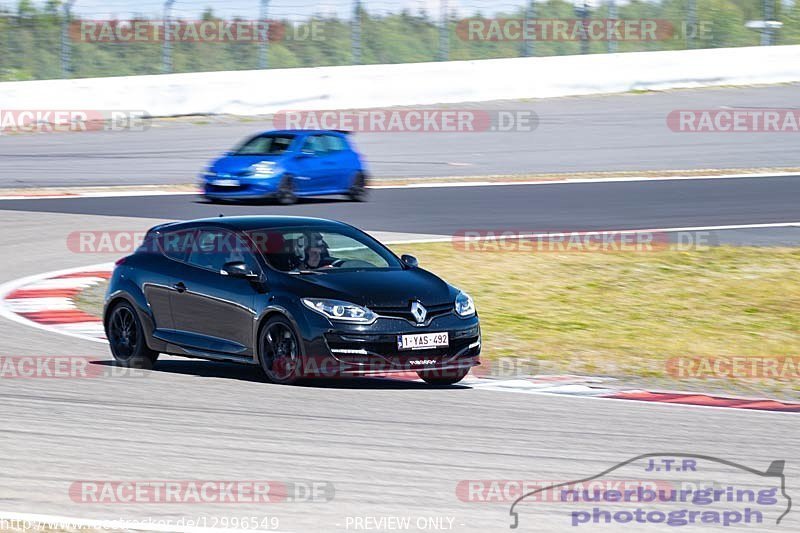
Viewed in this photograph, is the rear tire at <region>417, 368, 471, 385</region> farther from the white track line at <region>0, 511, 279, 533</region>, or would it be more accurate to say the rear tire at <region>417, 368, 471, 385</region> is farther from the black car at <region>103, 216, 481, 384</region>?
the white track line at <region>0, 511, 279, 533</region>

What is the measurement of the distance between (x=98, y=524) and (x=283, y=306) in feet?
14.0

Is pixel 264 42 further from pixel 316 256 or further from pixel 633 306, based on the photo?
pixel 316 256

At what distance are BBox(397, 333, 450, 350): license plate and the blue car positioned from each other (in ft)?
42.1

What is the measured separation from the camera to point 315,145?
24688mm

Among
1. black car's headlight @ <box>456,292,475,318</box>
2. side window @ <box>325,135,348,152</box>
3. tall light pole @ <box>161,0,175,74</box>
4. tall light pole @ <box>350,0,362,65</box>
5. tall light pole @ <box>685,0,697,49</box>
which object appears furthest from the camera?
tall light pole @ <box>685,0,697,49</box>

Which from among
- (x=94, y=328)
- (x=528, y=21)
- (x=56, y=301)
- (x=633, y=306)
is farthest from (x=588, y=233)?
(x=528, y=21)

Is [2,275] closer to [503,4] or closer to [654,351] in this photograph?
[654,351]

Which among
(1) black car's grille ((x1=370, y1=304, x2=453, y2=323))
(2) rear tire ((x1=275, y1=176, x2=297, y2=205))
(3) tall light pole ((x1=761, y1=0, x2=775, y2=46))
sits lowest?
(2) rear tire ((x1=275, y1=176, x2=297, y2=205))

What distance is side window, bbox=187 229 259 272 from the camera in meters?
11.5

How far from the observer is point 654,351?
1367 centimetres

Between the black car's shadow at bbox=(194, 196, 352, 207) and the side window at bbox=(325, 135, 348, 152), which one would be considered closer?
the black car's shadow at bbox=(194, 196, 352, 207)

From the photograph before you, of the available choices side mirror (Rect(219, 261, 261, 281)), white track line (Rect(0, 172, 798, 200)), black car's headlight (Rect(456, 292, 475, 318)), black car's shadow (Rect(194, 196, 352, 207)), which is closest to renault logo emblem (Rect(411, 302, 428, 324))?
black car's headlight (Rect(456, 292, 475, 318))

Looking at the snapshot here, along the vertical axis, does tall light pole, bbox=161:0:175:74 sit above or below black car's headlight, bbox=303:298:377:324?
below

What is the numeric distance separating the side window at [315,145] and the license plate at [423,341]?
1381cm
